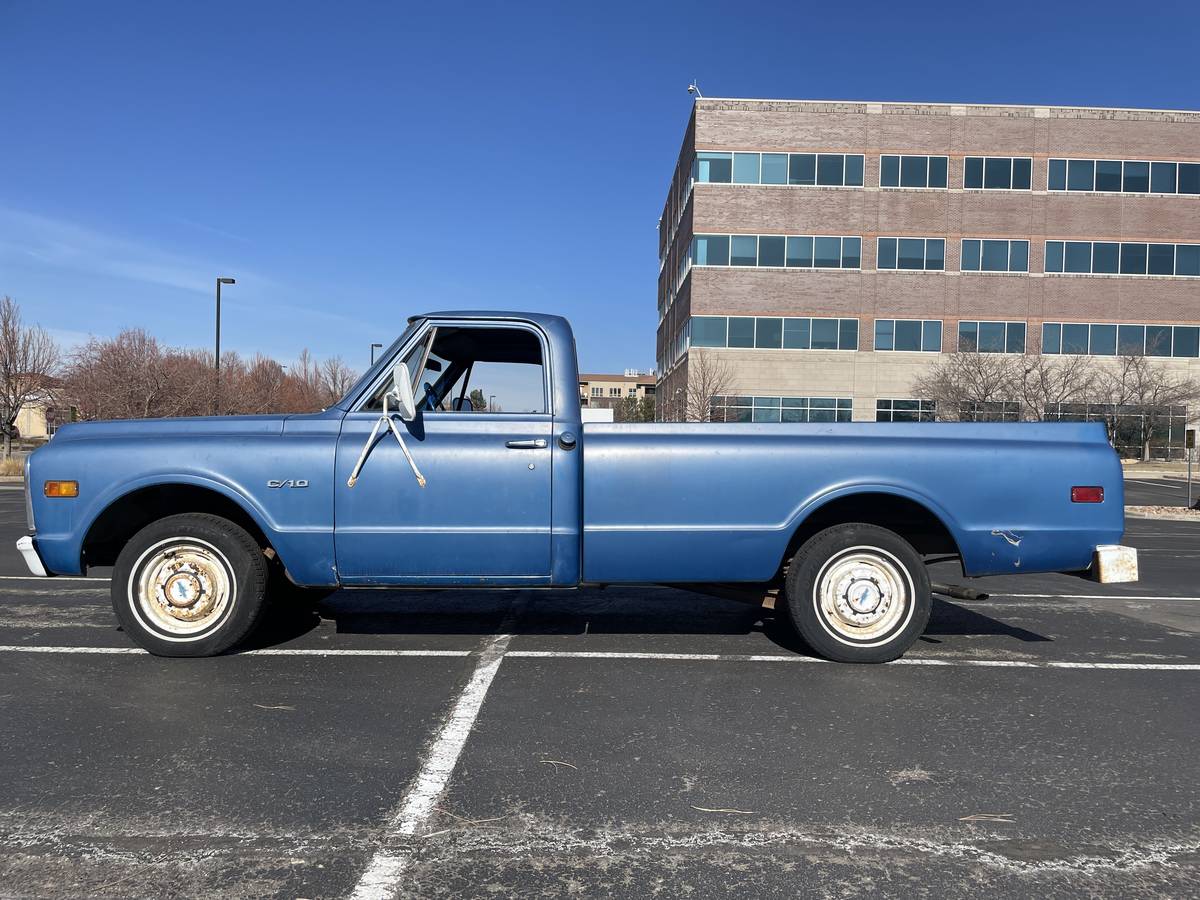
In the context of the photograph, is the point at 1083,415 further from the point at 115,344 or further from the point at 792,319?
the point at 115,344

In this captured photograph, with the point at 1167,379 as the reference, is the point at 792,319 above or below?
above

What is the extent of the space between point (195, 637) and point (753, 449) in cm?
354

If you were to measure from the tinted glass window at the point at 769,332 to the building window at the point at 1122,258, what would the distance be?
1478 cm

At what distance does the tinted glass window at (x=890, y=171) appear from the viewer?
4378cm

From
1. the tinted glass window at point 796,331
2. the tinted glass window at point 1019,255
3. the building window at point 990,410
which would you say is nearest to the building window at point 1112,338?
the tinted glass window at point 1019,255

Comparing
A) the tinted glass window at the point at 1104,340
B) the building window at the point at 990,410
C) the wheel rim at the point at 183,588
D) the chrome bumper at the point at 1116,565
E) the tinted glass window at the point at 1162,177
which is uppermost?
the tinted glass window at the point at 1162,177

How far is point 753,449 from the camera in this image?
15.8 ft

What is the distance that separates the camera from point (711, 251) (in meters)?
44.6

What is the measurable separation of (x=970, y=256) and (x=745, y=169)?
13173 mm

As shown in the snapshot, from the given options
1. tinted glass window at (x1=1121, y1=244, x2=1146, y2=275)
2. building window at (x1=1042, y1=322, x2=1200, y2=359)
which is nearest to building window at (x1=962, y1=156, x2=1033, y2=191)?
tinted glass window at (x1=1121, y1=244, x2=1146, y2=275)

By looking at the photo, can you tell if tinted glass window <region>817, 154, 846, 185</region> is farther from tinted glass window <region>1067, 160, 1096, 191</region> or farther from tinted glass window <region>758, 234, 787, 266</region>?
tinted glass window <region>1067, 160, 1096, 191</region>

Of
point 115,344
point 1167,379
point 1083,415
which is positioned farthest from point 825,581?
point 1167,379

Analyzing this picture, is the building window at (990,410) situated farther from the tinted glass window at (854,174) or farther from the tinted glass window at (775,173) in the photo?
the tinted glass window at (775,173)

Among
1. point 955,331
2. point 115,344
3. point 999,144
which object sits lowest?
point 115,344
